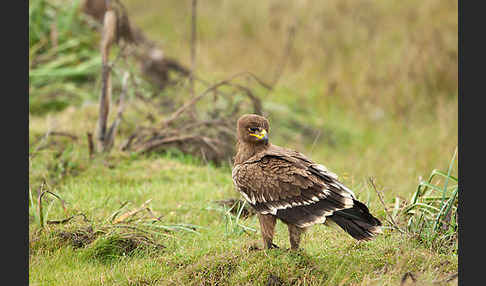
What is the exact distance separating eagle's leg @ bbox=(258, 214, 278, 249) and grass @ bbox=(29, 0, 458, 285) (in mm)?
115

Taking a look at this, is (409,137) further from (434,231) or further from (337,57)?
(434,231)

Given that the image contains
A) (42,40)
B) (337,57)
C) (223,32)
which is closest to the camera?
(42,40)

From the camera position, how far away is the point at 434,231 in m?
4.21

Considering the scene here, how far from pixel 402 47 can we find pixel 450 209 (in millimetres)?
7906

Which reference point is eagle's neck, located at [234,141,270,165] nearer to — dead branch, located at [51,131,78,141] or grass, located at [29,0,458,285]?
grass, located at [29,0,458,285]

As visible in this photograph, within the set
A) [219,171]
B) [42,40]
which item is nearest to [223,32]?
[42,40]

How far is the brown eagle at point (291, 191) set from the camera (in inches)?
147

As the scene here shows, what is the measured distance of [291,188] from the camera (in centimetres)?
393

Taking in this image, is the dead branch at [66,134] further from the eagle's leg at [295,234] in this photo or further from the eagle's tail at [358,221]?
the eagle's tail at [358,221]

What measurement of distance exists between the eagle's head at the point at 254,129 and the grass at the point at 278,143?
0.73m

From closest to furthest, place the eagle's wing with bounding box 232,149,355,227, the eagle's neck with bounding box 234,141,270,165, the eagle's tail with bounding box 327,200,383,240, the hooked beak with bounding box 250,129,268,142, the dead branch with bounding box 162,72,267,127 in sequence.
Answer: the eagle's tail with bounding box 327,200,383,240, the eagle's wing with bounding box 232,149,355,227, the hooked beak with bounding box 250,129,268,142, the eagle's neck with bounding box 234,141,270,165, the dead branch with bounding box 162,72,267,127

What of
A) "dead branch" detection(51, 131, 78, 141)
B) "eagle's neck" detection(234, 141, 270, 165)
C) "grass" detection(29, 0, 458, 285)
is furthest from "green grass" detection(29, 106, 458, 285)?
"eagle's neck" detection(234, 141, 270, 165)

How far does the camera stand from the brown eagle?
12.3 ft

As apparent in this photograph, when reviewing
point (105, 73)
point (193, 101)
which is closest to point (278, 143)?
point (193, 101)
